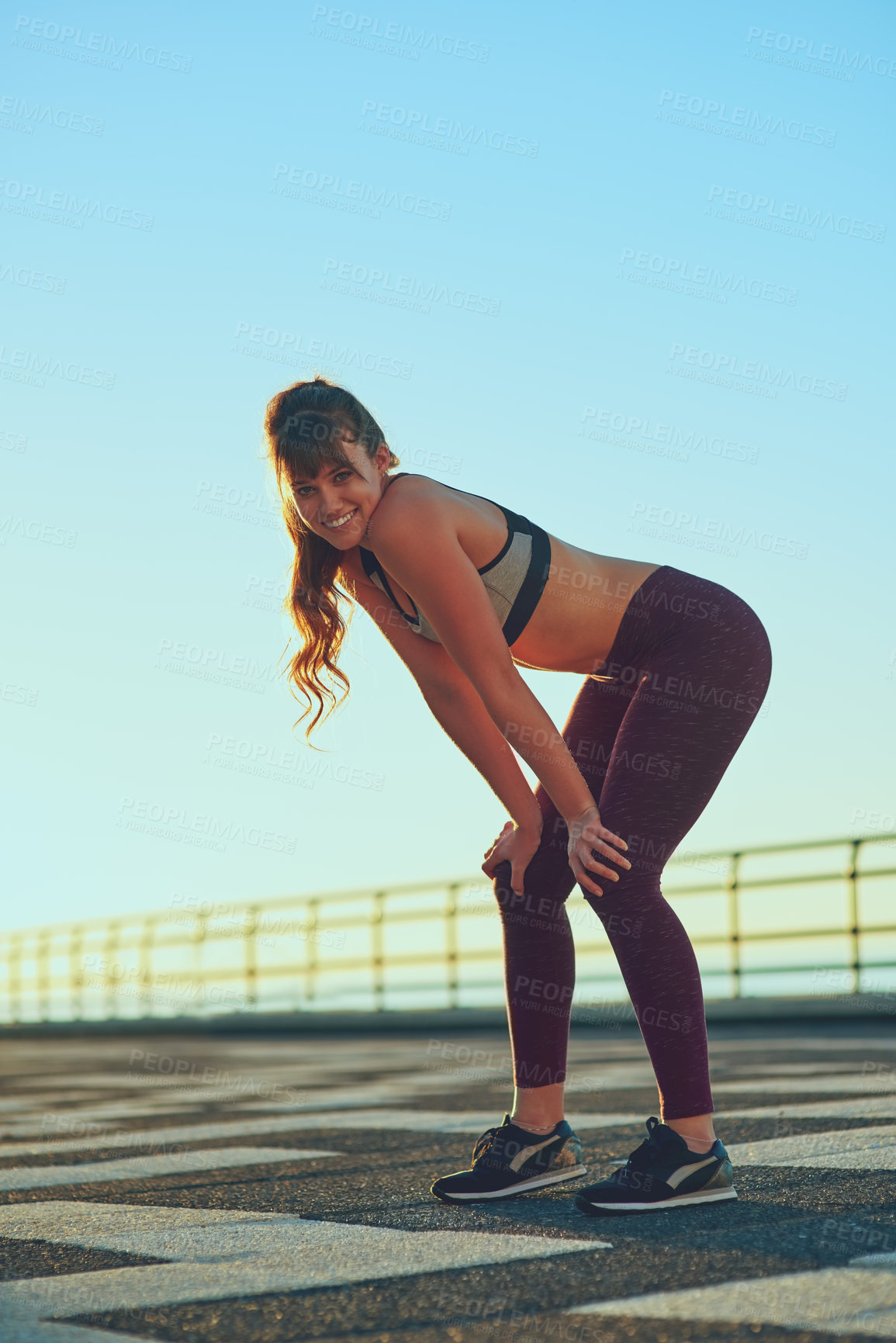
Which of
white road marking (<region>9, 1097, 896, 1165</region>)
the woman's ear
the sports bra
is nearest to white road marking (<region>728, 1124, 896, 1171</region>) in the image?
white road marking (<region>9, 1097, 896, 1165</region>)

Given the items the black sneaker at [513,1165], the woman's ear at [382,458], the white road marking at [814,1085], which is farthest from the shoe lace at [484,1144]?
the white road marking at [814,1085]

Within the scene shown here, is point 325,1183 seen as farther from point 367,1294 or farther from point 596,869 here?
point 367,1294

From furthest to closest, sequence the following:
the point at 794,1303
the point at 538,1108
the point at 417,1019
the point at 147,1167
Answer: the point at 417,1019, the point at 147,1167, the point at 538,1108, the point at 794,1303

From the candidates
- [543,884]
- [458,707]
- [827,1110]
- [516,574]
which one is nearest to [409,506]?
[516,574]

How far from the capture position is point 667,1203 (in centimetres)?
224

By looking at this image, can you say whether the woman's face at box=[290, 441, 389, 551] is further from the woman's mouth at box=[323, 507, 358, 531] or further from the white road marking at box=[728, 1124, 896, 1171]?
the white road marking at box=[728, 1124, 896, 1171]

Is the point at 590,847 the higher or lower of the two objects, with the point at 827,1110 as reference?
higher

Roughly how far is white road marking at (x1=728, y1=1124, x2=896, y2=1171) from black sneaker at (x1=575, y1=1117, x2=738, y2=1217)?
38 cm

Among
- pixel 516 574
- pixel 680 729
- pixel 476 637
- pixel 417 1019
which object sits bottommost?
pixel 417 1019

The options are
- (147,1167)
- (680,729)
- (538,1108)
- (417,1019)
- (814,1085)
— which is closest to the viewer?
(680,729)

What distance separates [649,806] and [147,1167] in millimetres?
1507

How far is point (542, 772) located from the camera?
95.0 inches

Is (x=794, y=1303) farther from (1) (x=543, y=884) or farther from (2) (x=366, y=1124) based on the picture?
(2) (x=366, y=1124)

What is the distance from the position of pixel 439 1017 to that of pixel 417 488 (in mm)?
9481
